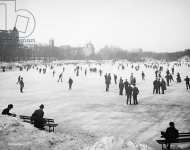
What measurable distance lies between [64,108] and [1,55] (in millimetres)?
78543

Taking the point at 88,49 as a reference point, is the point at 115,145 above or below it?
below

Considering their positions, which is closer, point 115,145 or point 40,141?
point 115,145

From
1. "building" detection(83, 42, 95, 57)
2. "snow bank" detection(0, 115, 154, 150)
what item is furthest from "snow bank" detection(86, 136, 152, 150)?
"building" detection(83, 42, 95, 57)

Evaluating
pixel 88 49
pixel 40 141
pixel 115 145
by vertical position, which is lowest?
pixel 40 141

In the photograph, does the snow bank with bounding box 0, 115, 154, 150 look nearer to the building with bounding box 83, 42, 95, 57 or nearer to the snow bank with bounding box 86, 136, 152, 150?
the snow bank with bounding box 86, 136, 152, 150

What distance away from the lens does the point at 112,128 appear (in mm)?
9719

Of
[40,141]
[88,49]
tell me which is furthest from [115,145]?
[88,49]

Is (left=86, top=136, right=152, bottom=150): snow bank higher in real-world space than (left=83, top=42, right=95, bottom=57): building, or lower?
lower

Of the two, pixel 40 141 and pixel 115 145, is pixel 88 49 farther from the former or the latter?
pixel 115 145

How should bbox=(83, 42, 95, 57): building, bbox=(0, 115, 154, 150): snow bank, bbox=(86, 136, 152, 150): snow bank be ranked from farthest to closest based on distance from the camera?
bbox=(83, 42, 95, 57): building < bbox=(0, 115, 154, 150): snow bank < bbox=(86, 136, 152, 150): snow bank

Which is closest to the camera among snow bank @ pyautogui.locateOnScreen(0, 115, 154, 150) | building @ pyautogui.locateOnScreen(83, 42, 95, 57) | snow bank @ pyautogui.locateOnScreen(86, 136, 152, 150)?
snow bank @ pyautogui.locateOnScreen(86, 136, 152, 150)

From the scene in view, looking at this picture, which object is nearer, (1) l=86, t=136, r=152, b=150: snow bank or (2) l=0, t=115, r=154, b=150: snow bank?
(1) l=86, t=136, r=152, b=150: snow bank

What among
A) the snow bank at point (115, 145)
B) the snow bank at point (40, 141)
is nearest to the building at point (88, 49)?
the snow bank at point (40, 141)

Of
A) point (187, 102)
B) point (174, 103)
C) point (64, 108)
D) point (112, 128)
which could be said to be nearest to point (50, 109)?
point (64, 108)
